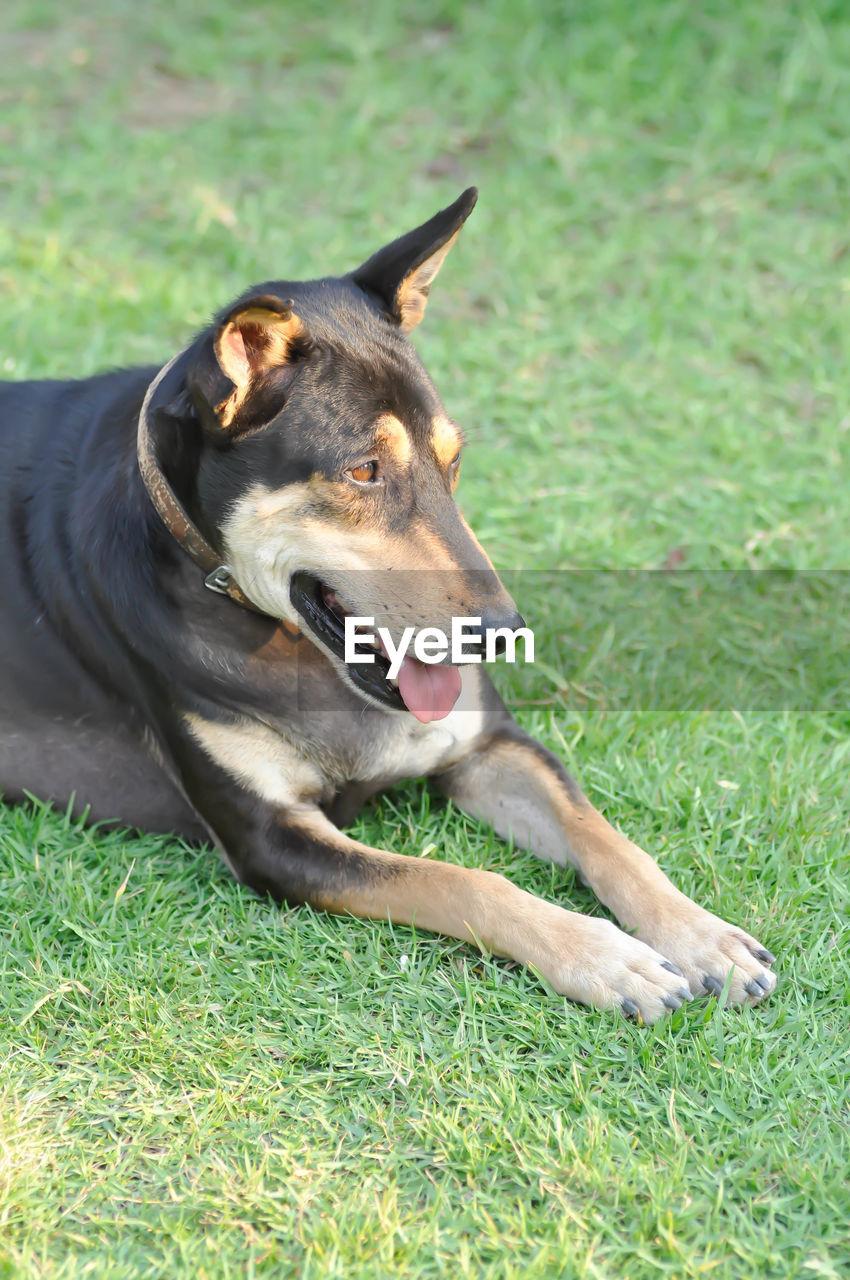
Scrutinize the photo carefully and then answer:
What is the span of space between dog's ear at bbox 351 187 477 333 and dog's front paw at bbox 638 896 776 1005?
1802 mm

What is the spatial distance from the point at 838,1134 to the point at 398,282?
7.89 ft

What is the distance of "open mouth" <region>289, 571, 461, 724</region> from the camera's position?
3.40m

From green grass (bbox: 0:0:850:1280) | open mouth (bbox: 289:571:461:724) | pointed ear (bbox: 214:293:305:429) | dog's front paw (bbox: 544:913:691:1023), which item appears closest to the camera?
green grass (bbox: 0:0:850:1280)

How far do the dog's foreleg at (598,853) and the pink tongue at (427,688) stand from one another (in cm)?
41

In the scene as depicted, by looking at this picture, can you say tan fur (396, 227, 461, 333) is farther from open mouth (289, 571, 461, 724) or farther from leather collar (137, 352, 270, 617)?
open mouth (289, 571, 461, 724)

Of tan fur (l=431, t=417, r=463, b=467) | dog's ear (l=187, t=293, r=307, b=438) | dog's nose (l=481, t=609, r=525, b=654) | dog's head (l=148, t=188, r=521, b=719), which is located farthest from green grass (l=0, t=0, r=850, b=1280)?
dog's ear (l=187, t=293, r=307, b=438)

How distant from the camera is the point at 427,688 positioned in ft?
11.6

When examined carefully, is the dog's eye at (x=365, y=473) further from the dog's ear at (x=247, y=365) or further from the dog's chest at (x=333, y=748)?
the dog's chest at (x=333, y=748)

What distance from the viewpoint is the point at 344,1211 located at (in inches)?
107

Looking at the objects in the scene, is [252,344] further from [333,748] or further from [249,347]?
[333,748]

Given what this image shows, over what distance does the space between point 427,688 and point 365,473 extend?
0.63 meters

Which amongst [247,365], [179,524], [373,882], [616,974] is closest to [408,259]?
[247,365]

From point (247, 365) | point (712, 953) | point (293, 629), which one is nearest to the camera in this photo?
point (247, 365)

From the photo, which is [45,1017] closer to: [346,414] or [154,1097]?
[154,1097]
